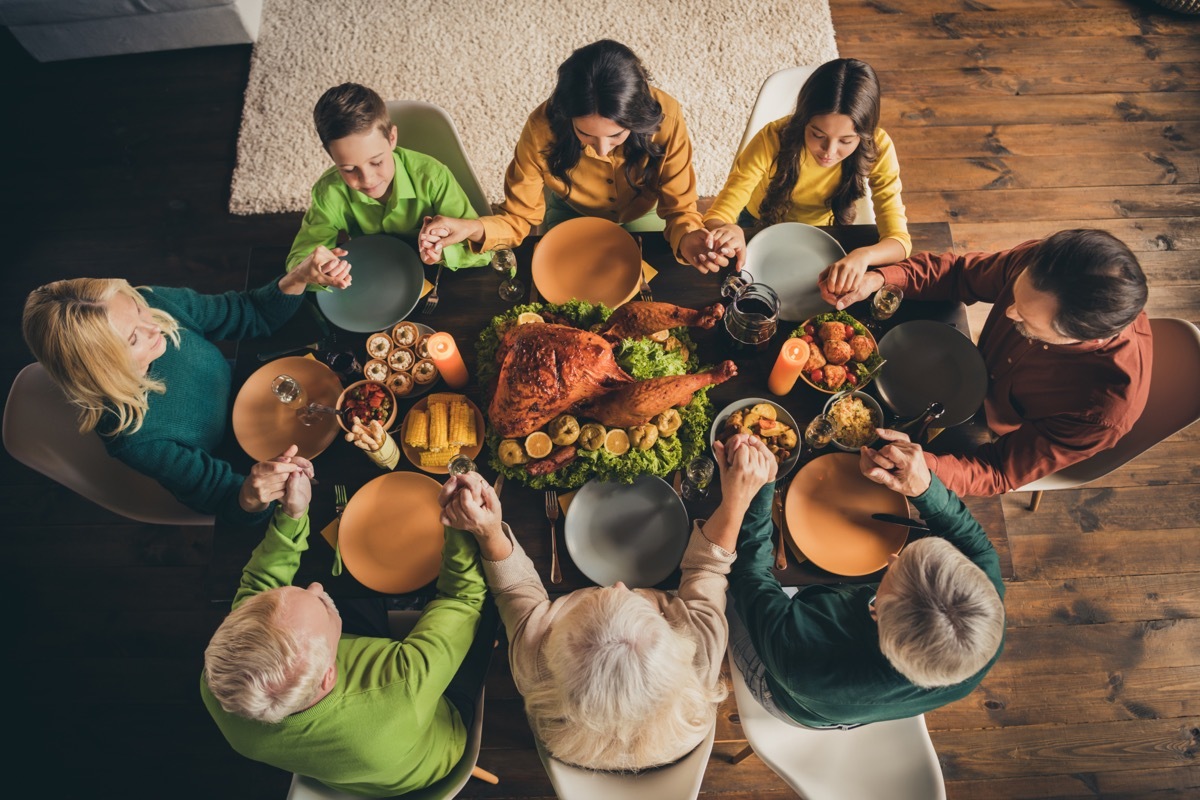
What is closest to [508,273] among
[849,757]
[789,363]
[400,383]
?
[400,383]

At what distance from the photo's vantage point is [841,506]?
173 centimetres

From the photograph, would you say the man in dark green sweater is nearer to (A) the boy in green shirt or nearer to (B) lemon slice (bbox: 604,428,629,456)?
(B) lemon slice (bbox: 604,428,629,456)

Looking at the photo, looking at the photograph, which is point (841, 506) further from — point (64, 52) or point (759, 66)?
point (64, 52)

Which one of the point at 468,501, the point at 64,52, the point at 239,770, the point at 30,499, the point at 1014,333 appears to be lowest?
the point at 239,770

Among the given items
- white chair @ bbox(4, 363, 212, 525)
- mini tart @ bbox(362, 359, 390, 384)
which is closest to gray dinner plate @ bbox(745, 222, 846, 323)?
mini tart @ bbox(362, 359, 390, 384)

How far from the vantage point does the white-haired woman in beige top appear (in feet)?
4.51

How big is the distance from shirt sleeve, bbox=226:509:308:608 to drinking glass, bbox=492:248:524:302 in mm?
865

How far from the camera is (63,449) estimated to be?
1899 mm

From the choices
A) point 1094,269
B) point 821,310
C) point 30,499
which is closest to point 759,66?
point 821,310

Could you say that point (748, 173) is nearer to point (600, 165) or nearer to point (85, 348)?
point (600, 165)

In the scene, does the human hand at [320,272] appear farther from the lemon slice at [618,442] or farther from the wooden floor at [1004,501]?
the wooden floor at [1004,501]

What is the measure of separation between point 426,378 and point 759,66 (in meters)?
2.84

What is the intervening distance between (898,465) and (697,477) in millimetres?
521

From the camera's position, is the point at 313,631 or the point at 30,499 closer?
the point at 313,631
